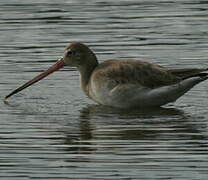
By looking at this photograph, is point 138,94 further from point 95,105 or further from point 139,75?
point 95,105

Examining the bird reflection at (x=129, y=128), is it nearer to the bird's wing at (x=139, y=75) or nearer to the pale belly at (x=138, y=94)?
the pale belly at (x=138, y=94)

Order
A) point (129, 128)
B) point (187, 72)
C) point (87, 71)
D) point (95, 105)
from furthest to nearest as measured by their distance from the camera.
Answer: point (87, 71), point (95, 105), point (187, 72), point (129, 128)

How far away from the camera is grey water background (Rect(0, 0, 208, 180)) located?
11.9 m

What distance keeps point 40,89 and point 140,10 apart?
A: 20.9 ft

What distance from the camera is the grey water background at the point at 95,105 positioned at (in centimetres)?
1188

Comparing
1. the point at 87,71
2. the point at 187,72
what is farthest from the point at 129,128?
the point at 87,71

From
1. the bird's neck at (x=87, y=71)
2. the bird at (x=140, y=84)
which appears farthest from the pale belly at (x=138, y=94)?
the bird's neck at (x=87, y=71)

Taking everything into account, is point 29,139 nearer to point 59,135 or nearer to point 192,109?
point 59,135

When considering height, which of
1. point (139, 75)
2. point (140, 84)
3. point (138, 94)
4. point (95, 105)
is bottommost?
point (95, 105)

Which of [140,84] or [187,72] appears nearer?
[140,84]

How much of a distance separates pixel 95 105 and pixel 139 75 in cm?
87

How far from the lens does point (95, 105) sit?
16.1 m

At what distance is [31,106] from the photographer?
15.6 meters

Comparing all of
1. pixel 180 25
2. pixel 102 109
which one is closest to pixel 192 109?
pixel 102 109
